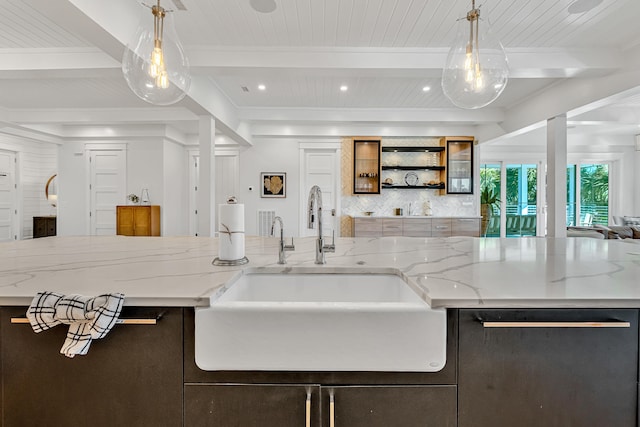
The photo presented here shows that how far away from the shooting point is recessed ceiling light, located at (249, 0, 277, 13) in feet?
8.33

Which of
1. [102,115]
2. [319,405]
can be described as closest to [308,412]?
[319,405]

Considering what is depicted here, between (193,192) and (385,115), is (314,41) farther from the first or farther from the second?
(193,192)

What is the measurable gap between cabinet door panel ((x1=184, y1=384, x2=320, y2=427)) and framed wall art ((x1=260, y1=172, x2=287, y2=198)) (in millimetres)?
5984

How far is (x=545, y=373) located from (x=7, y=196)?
10001 mm

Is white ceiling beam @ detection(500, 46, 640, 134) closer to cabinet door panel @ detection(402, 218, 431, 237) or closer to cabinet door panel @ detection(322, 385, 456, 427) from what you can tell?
cabinet door panel @ detection(402, 218, 431, 237)

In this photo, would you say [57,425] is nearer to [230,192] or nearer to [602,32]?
[602,32]

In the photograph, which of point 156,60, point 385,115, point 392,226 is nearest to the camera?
point 156,60

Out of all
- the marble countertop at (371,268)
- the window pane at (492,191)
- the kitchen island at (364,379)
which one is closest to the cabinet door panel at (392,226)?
the window pane at (492,191)

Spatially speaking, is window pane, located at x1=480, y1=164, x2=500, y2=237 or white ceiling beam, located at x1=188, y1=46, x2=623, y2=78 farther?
window pane, located at x1=480, y1=164, x2=500, y2=237

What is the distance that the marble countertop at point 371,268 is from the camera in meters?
0.90

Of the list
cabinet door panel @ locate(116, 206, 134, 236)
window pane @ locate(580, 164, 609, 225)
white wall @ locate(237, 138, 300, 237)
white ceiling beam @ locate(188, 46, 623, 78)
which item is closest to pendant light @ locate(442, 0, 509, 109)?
white ceiling beam @ locate(188, 46, 623, 78)

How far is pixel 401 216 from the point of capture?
6.30 metres

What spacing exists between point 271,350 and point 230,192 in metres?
6.75

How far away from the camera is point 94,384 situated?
87 cm
